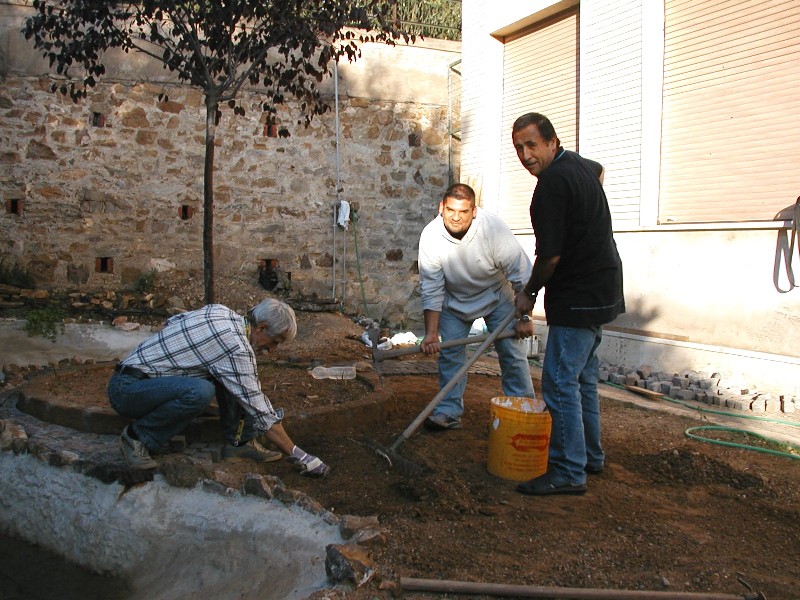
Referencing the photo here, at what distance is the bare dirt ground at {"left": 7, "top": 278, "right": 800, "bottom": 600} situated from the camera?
2789mm

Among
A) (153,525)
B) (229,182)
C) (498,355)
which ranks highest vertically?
(229,182)

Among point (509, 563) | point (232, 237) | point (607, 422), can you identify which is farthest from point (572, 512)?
point (232, 237)

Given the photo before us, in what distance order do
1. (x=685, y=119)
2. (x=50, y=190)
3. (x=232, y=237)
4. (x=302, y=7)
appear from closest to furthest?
(x=302, y=7) → (x=685, y=119) → (x=50, y=190) → (x=232, y=237)

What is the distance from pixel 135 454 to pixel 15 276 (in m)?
6.33

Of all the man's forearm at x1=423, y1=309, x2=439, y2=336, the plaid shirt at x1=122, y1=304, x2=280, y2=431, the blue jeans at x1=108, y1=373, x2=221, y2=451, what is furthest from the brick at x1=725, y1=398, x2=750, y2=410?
the blue jeans at x1=108, y1=373, x2=221, y2=451

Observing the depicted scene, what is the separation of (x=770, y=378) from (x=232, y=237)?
6799 mm

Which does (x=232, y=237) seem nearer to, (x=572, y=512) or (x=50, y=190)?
(x=50, y=190)

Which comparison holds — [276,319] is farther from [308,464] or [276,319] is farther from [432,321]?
[432,321]

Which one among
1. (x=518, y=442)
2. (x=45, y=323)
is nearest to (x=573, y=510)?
(x=518, y=442)

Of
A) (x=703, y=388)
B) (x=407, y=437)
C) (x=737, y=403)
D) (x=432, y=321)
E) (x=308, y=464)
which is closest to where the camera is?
(x=308, y=464)

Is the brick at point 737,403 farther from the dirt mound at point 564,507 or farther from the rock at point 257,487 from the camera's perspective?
the rock at point 257,487

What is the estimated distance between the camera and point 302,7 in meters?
5.91

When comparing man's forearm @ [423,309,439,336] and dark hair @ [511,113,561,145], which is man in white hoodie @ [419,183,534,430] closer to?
man's forearm @ [423,309,439,336]

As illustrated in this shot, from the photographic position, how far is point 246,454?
403cm
